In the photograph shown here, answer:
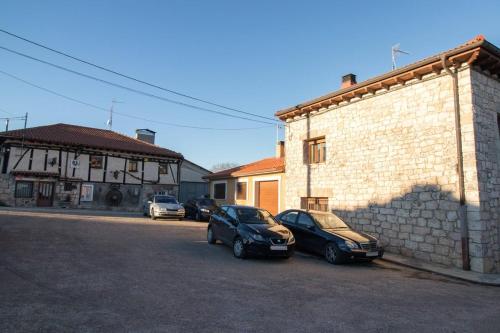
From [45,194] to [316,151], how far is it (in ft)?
67.8

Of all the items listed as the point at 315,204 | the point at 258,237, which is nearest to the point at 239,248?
the point at 258,237

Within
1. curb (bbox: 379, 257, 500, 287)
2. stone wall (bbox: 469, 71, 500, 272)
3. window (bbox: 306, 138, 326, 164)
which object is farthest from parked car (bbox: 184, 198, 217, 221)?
stone wall (bbox: 469, 71, 500, 272)

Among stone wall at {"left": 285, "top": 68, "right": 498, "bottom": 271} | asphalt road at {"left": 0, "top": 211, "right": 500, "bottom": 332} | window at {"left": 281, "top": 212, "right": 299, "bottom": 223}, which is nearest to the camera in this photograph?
asphalt road at {"left": 0, "top": 211, "right": 500, "bottom": 332}

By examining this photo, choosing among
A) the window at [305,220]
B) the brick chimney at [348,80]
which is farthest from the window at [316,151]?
the window at [305,220]

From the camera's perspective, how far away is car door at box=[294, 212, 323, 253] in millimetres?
9722

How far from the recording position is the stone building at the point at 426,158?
30.0ft

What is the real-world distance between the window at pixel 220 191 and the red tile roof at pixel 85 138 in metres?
7.47

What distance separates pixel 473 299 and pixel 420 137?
5523 millimetres

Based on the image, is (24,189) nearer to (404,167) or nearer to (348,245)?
(348,245)

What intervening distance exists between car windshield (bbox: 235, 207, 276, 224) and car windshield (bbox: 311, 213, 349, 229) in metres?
1.41

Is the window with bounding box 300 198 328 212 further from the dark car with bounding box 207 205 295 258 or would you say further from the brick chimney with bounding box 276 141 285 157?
the brick chimney with bounding box 276 141 285 157

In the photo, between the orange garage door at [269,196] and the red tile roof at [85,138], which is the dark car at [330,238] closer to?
the orange garage door at [269,196]

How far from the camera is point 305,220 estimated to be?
10.5 metres

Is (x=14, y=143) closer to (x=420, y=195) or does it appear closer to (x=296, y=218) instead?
(x=296, y=218)
